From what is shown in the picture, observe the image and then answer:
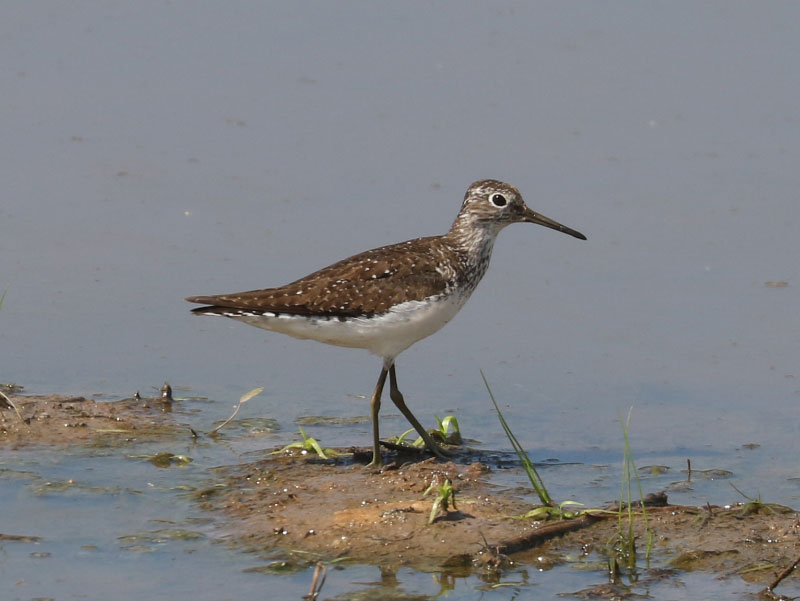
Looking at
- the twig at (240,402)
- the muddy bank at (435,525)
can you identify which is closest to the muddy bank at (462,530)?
the muddy bank at (435,525)

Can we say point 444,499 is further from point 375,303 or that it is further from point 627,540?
point 375,303

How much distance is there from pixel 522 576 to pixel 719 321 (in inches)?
159

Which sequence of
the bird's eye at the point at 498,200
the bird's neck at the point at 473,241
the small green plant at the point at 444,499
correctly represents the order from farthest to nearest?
1. the bird's eye at the point at 498,200
2. the bird's neck at the point at 473,241
3. the small green plant at the point at 444,499

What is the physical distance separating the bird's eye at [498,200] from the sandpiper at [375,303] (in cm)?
59

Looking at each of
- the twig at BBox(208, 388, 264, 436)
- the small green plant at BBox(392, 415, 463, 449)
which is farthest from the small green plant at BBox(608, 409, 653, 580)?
the twig at BBox(208, 388, 264, 436)

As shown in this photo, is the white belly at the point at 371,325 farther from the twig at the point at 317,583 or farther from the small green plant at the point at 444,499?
the twig at the point at 317,583

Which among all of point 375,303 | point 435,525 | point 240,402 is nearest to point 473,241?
point 375,303

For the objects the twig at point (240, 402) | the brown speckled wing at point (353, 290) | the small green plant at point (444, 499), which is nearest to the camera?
the small green plant at point (444, 499)

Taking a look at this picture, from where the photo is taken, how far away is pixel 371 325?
377 inches

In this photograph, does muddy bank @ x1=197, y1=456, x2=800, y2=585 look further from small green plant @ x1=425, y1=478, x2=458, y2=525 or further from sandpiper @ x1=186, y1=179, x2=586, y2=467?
sandpiper @ x1=186, y1=179, x2=586, y2=467

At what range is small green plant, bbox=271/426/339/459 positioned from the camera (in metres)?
9.55

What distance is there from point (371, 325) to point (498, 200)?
155cm

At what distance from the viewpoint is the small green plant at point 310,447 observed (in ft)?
31.3

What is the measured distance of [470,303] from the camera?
39.4 feet
